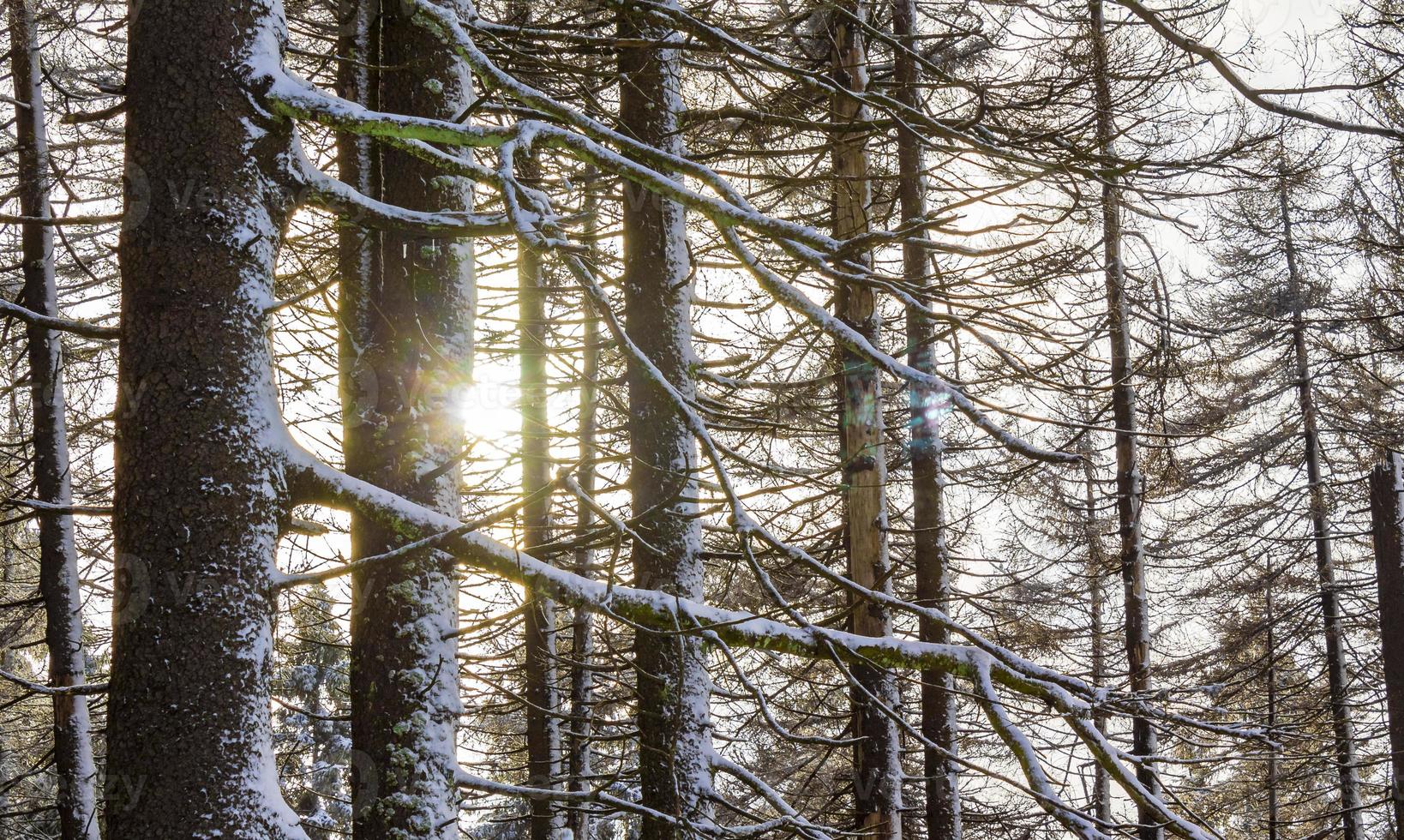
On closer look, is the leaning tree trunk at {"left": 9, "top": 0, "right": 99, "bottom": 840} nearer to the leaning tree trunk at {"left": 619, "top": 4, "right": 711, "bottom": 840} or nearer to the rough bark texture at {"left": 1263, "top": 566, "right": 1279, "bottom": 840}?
the leaning tree trunk at {"left": 619, "top": 4, "right": 711, "bottom": 840}

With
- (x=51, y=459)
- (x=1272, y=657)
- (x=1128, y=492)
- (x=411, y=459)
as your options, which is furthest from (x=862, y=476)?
(x=1272, y=657)

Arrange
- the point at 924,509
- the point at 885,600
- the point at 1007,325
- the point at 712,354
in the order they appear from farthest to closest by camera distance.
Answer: the point at 924,509 < the point at 712,354 < the point at 1007,325 < the point at 885,600

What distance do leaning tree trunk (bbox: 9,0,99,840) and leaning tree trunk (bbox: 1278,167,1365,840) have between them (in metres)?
14.8

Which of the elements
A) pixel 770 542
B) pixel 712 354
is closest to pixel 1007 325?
pixel 770 542

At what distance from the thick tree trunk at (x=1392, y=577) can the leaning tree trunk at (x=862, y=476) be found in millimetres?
4191

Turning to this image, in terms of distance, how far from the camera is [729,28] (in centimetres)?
524

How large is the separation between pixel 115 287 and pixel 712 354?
5641mm

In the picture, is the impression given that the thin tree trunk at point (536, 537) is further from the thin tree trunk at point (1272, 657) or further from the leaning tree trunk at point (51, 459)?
the thin tree trunk at point (1272, 657)

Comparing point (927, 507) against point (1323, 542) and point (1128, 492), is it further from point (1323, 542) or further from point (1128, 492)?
point (1323, 542)

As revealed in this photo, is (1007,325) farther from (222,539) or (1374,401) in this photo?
(1374,401)

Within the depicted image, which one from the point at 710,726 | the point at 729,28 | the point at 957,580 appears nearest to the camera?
the point at 710,726

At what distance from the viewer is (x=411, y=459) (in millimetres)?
3471

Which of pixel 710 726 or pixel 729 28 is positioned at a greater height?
pixel 729 28

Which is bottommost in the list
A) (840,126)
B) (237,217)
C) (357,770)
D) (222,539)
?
(357,770)
